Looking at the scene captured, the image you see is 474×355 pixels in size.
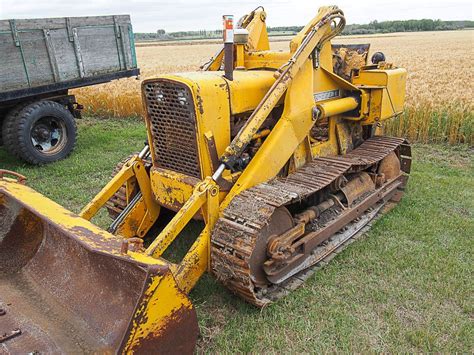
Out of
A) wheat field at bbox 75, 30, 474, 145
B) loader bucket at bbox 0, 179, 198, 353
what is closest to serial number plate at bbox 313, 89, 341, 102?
loader bucket at bbox 0, 179, 198, 353

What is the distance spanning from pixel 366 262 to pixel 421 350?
1207mm

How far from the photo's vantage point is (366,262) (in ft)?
14.6

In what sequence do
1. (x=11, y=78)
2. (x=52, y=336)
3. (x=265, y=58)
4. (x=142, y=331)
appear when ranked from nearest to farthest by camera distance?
(x=142, y=331) → (x=52, y=336) → (x=265, y=58) → (x=11, y=78)

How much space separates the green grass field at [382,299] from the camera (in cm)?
342

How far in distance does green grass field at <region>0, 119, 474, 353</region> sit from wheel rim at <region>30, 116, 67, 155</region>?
256cm

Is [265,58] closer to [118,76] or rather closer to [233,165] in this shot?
[233,165]

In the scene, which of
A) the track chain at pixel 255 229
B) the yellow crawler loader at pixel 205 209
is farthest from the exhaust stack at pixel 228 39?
the track chain at pixel 255 229

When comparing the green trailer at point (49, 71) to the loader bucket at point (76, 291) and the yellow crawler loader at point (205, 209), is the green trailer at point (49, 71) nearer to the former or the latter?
the yellow crawler loader at point (205, 209)

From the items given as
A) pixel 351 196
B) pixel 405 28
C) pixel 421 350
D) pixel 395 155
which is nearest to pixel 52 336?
pixel 421 350

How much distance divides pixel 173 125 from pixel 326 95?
73.6 inches

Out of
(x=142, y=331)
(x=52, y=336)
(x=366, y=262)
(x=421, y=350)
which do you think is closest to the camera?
(x=142, y=331)

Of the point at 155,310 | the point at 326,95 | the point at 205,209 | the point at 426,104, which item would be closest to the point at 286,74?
the point at 326,95

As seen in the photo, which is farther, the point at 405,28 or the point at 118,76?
the point at 405,28

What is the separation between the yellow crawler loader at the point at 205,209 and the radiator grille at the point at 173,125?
0.04ft
